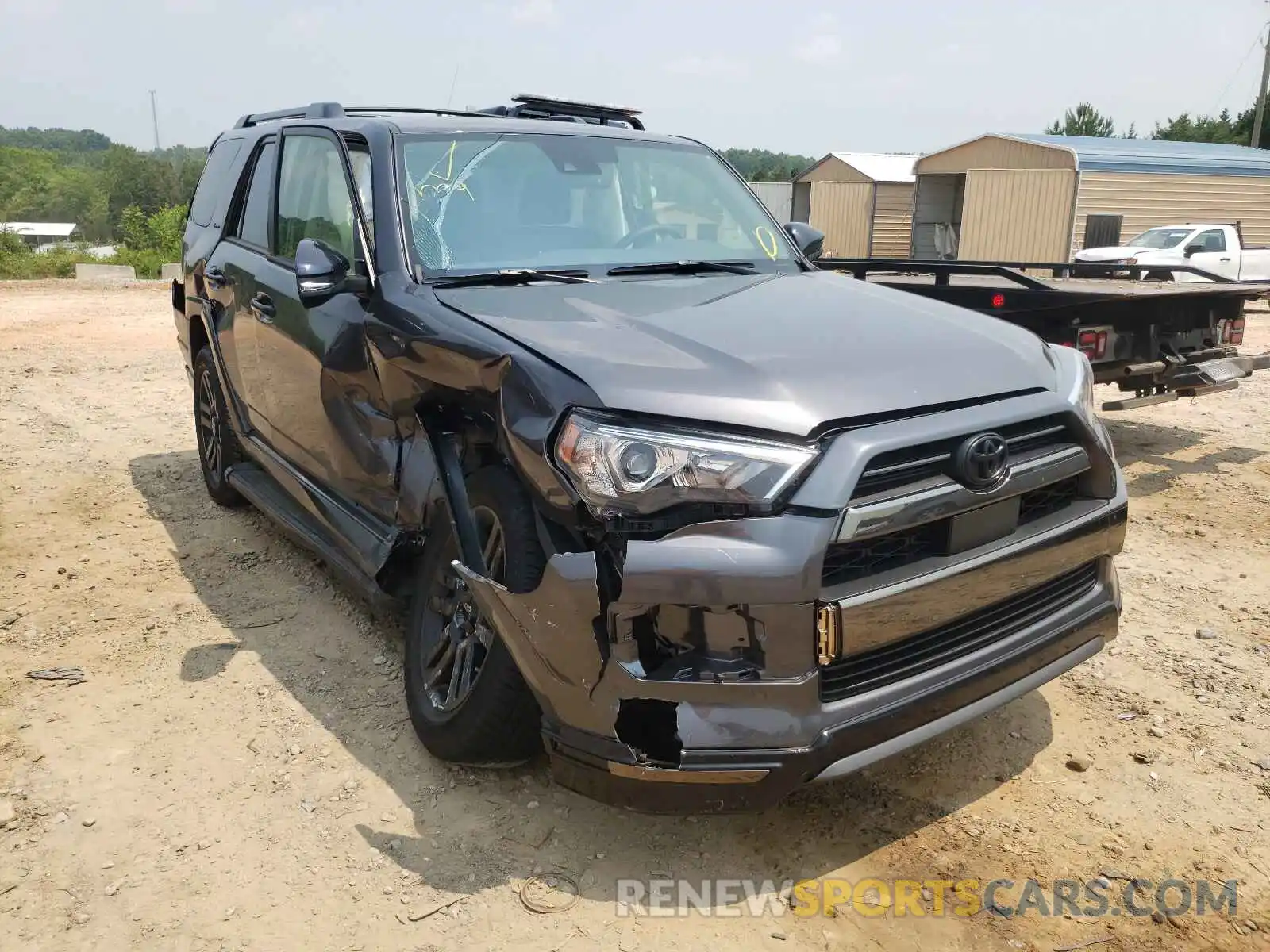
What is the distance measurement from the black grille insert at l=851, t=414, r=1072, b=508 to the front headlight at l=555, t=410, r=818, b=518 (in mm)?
155

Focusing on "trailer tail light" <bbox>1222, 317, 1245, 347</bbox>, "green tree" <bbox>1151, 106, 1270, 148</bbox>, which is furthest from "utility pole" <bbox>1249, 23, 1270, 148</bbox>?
"trailer tail light" <bbox>1222, 317, 1245, 347</bbox>

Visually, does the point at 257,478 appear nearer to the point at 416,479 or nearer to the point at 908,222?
the point at 416,479

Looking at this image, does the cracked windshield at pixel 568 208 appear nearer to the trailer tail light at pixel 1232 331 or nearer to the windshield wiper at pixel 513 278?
the windshield wiper at pixel 513 278

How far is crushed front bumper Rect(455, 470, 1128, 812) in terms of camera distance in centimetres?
227

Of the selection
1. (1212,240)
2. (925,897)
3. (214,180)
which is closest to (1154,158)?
(1212,240)

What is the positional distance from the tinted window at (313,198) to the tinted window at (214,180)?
0.90 meters

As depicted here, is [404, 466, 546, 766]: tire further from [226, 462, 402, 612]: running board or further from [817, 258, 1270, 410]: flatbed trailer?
[817, 258, 1270, 410]: flatbed trailer

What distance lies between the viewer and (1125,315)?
6094mm

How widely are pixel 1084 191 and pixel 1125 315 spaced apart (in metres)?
20.3

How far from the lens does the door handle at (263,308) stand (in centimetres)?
428

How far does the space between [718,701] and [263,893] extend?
134cm

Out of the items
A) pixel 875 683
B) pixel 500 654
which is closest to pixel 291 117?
pixel 500 654

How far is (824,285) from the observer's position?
363 cm

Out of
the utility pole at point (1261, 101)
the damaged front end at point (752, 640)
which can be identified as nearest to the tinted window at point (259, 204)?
the damaged front end at point (752, 640)
